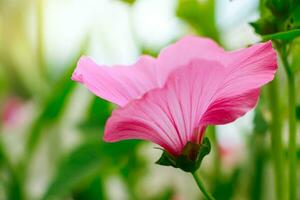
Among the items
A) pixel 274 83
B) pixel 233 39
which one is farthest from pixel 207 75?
pixel 233 39

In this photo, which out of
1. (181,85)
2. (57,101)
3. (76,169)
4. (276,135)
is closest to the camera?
(181,85)

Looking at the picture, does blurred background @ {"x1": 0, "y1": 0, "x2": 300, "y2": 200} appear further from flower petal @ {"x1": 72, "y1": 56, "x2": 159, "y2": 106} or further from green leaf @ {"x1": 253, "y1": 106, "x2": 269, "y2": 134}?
flower petal @ {"x1": 72, "y1": 56, "x2": 159, "y2": 106}

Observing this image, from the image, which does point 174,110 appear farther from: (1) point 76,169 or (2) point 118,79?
(1) point 76,169

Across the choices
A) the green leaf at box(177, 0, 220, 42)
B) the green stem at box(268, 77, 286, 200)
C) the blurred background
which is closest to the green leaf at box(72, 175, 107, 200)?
the blurred background

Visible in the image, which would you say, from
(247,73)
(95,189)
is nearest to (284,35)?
(247,73)

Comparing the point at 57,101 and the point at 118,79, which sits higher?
the point at 118,79
